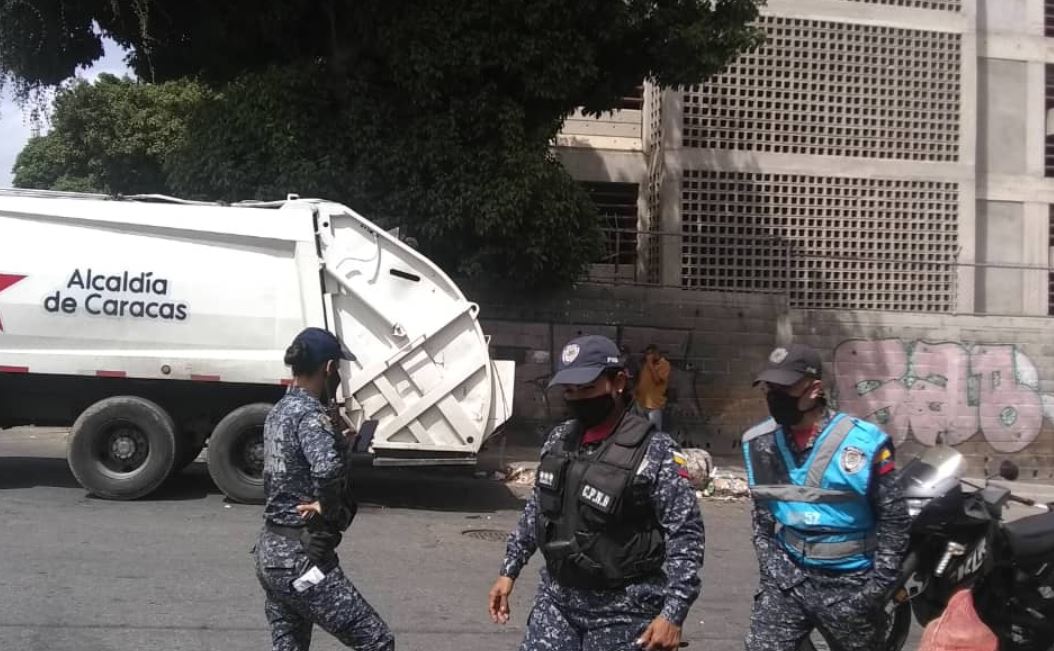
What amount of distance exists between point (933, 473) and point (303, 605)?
108 inches

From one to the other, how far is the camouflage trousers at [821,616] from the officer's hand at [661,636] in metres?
0.69

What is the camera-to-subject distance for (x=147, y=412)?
8570mm

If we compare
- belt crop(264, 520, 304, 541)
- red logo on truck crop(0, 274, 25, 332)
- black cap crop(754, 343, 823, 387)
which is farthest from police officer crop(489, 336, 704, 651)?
red logo on truck crop(0, 274, 25, 332)

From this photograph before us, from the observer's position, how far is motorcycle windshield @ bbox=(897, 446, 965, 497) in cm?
420

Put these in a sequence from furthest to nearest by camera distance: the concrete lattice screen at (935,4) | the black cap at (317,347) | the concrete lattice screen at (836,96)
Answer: the concrete lattice screen at (935,4) < the concrete lattice screen at (836,96) < the black cap at (317,347)

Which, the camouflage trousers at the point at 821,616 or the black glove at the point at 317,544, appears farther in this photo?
the black glove at the point at 317,544

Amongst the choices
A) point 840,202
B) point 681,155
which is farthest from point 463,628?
point 840,202

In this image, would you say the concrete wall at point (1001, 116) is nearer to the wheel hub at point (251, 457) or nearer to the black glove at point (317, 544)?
the wheel hub at point (251, 457)

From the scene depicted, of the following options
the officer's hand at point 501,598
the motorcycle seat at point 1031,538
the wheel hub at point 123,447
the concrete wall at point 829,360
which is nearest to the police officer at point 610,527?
the officer's hand at point 501,598

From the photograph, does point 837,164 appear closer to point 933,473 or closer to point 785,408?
point 933,473

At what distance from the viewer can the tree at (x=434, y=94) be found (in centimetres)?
1120

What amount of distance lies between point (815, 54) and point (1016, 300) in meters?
5.57

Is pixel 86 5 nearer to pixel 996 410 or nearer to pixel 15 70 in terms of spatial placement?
pixel 15 70

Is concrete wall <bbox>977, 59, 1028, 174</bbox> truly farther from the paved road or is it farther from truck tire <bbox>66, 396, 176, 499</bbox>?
truck tire <bbox>66, 396, 176, 499</bbox>
